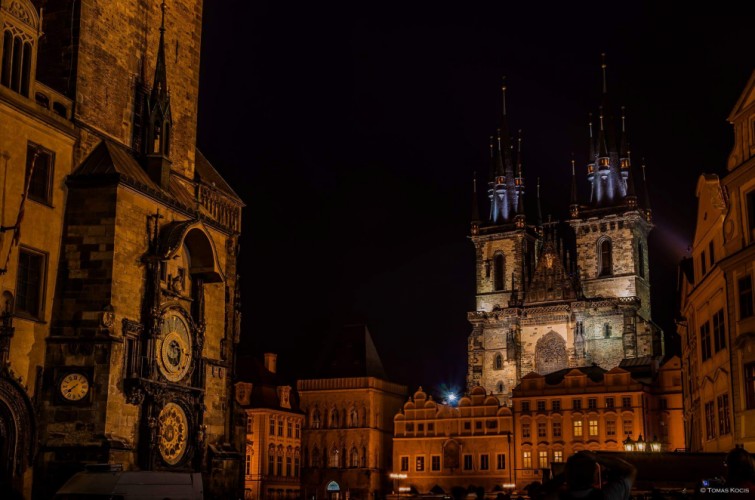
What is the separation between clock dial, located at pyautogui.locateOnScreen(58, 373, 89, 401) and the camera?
24.5 m

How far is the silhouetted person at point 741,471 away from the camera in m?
8.43

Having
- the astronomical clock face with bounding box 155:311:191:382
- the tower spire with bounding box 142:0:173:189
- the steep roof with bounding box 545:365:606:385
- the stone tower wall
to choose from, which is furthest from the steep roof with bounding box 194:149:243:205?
the steep roof with bounding box 545:365:606:385

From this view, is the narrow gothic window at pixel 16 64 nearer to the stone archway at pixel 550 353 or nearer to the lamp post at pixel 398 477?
the lamp post at pixel 398 477

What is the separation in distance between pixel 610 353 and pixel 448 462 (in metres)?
16.6

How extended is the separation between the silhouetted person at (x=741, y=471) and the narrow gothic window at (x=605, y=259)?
77.9 metres

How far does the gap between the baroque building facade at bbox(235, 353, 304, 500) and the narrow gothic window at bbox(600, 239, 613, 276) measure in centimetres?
2840

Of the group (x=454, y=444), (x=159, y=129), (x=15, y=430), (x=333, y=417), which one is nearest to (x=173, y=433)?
(x=15, y=430)

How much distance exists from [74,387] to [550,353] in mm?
63176

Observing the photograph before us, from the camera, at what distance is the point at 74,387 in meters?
24.6

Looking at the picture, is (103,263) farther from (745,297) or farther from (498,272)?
(498,272)

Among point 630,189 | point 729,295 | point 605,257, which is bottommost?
point 729,295

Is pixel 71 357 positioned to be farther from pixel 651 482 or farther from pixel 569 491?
pixel 569 491

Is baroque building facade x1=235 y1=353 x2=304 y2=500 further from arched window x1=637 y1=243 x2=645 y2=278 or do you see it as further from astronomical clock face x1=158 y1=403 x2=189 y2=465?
astronomical clock face x1=158 y1=403 x2=189 y2=465

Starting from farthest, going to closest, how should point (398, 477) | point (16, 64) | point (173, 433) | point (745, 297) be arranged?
point (398, 477) < point (173, 433) < point (745, 297) < point (16, 64)
